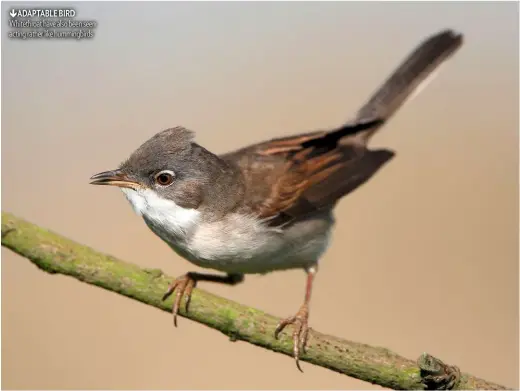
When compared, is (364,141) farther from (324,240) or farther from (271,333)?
A: (271,333)

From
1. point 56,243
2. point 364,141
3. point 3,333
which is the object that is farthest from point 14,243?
point 3,333

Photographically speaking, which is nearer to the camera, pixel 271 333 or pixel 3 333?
pixel 271 333

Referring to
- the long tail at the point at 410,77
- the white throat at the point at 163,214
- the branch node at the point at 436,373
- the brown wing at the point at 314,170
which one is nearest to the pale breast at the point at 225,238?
the white throat at the point at 163,214

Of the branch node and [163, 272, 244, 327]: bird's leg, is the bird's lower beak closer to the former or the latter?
[163, 272, 244, 327]: bird's leg

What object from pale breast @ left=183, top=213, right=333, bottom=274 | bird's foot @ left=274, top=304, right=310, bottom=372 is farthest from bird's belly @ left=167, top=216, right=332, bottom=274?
bird's foot @ left=274, top=304, right=310, bottom=372

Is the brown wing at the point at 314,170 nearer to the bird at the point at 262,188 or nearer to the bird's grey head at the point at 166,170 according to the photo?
the bird at the point at 262,188

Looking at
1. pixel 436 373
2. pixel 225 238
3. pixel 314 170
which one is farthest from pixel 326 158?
pixel 436 373
